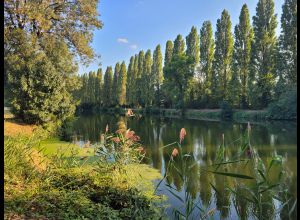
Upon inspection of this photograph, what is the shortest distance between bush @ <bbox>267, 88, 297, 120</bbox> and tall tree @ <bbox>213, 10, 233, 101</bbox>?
1225 cm

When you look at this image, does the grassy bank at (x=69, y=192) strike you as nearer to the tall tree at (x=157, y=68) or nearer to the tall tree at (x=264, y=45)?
the tall tree at (x=264, y=45)

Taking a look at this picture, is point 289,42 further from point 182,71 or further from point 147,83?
point 147,83

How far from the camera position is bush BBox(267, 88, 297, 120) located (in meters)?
25.1

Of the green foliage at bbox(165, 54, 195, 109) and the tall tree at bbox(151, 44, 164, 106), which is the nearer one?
the green foliage at bbox(165, 54, 195, 109)

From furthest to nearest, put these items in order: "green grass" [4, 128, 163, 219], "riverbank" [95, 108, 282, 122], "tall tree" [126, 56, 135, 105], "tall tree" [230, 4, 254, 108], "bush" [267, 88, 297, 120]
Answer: "tall tree" [126, 56, 135, 105], "tall tree" [230, 4, 254, 108], "riverbank" [95, 108, 282, 122], "bush" [267, 88, 297, 120], "green grass" [4, 128, 163, 219]

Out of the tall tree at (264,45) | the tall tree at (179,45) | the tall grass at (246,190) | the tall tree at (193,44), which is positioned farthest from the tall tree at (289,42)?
the tall grass at (246,190)

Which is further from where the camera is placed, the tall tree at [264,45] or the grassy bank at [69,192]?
the tall tree at [264,45]

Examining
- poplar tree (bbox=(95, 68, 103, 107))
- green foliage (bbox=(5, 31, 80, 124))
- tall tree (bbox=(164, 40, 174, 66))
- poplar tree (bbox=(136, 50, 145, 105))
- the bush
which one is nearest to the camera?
green foliage (bbox=(5, 31, 80, 124))

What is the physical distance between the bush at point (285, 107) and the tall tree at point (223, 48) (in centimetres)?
1225

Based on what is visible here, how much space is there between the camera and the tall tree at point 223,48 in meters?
39.0

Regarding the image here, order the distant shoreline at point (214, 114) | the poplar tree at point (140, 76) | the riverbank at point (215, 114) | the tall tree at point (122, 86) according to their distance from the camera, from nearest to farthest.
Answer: the riverbank at point (215, 114), the distant shoreline at point (214, 114), the poplar tree at point (140, 76), the tall tree at point (122, 86)

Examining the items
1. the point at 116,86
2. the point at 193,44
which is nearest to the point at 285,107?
the point at 193,44

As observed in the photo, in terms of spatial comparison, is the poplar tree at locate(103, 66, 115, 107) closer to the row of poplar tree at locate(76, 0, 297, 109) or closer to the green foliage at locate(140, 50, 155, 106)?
the row of poplar tree at locate(76, 0, 297, 109)

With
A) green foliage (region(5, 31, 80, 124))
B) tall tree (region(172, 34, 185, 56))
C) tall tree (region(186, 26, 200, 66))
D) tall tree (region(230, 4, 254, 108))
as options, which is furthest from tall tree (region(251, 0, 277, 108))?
green foliage (region(5, 31, 80, 124))
